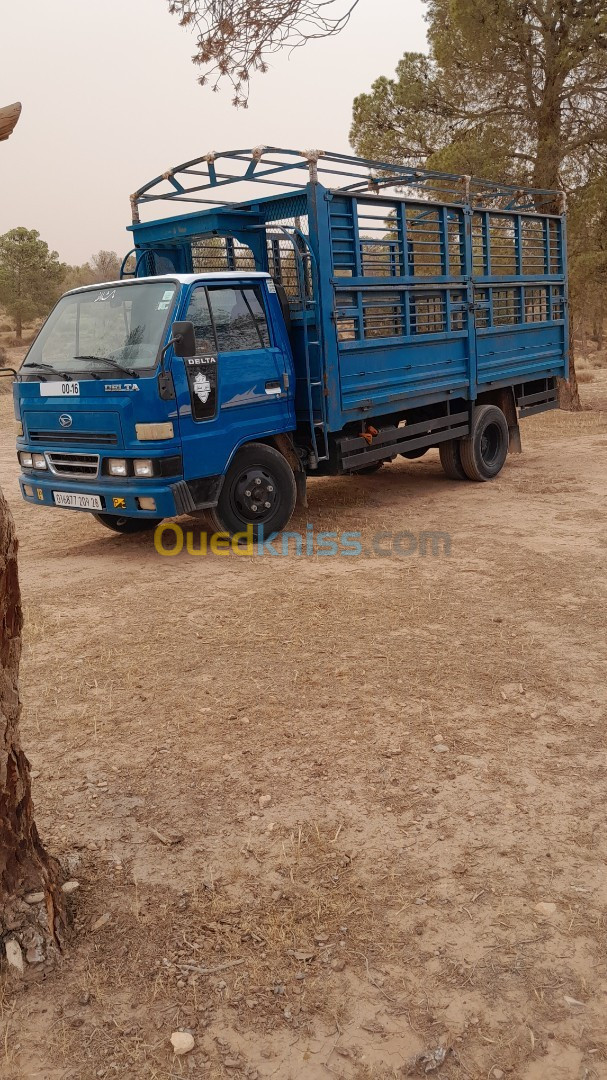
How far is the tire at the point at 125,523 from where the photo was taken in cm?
792

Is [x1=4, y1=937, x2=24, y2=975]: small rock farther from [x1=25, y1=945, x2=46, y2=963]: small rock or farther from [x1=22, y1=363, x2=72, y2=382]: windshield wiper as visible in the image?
[x1=22, y1=363, x2=72, y2=382]: windshield wiper

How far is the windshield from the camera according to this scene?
6.66 meters

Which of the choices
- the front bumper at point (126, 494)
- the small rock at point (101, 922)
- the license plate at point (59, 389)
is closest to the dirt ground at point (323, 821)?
the small rock at point (101, 922)

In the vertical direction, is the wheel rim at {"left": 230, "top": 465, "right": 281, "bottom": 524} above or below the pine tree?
below

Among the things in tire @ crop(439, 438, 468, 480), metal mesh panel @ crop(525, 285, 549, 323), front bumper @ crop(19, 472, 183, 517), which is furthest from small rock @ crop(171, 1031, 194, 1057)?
metal mesh panel @ crop(525, 285, 549, 323)

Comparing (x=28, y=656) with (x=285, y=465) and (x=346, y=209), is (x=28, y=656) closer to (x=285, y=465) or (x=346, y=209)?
(x=285, y=465)

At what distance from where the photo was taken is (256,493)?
736cm

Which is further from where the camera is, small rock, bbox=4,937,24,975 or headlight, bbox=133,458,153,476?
headlight, bbox=133,458,153,476

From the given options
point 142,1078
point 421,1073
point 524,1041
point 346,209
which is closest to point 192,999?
point 142,1078

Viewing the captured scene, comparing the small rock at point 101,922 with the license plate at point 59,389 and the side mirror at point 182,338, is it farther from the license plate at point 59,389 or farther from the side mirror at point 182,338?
the license plate at point 59,389

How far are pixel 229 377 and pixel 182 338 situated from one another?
659mm

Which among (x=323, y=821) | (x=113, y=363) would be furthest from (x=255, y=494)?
(x=323, y=821)

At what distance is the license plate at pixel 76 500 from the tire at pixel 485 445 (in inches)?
180

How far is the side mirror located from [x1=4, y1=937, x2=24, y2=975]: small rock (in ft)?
15.2
